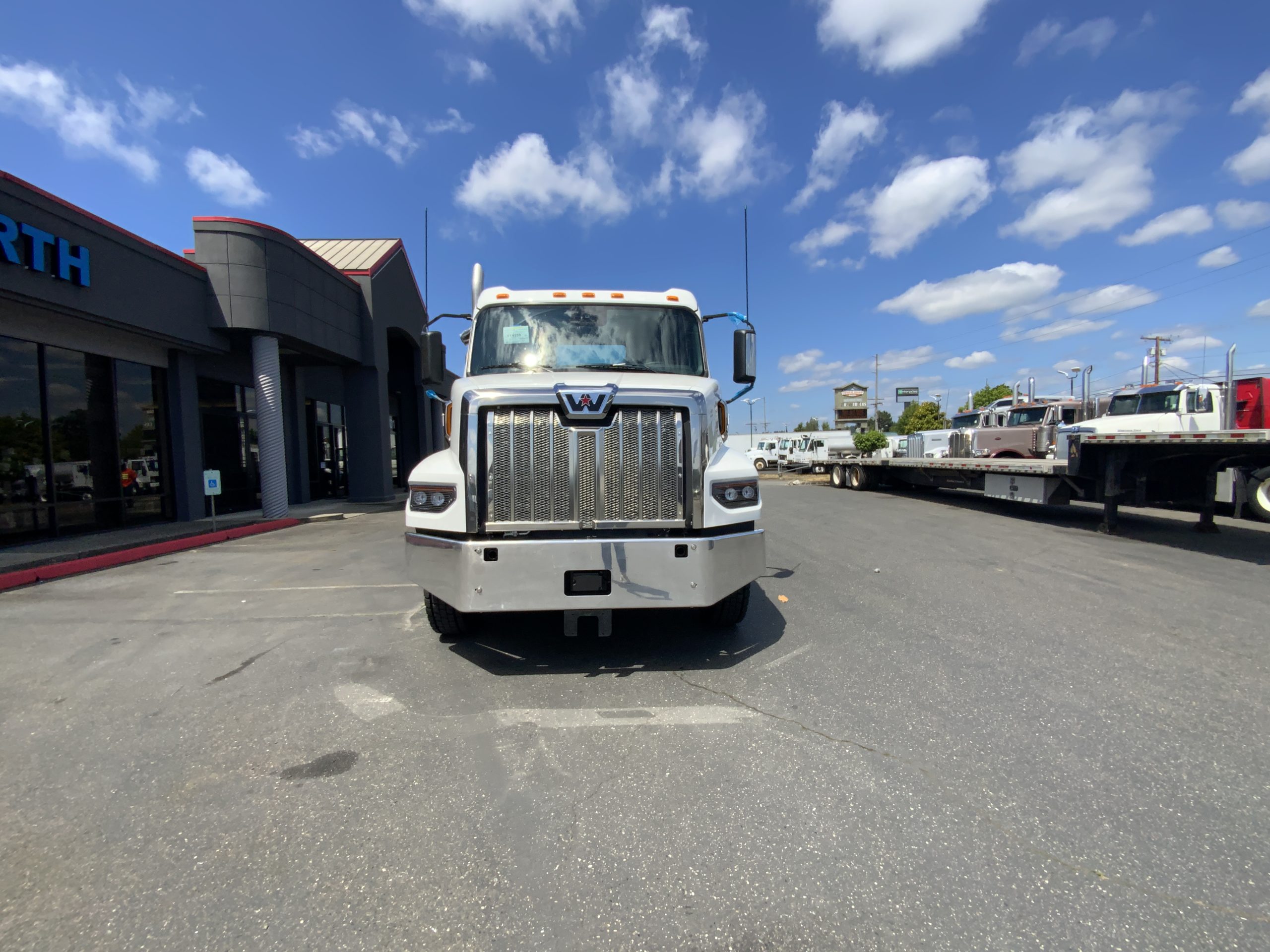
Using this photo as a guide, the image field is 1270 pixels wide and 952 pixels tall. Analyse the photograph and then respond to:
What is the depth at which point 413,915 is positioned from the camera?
2.00 metres

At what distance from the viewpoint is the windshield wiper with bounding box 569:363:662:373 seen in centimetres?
495

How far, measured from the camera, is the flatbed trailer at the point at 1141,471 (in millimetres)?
8203

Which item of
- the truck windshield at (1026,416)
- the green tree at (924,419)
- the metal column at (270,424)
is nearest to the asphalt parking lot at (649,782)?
the metal column at (270,424)

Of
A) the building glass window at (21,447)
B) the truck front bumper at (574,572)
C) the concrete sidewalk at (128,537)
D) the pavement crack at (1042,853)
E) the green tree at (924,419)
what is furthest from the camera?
the green tree at (924,419)

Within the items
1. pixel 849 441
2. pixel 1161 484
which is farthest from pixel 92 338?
pixel 849 441

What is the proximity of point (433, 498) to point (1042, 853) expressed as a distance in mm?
3562

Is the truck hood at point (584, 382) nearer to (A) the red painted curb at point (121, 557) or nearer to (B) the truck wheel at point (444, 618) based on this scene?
(B) the truck wheel at point (444, 618)

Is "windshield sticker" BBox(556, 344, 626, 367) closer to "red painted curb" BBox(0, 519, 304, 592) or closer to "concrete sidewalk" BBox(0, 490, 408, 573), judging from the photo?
"red painted curb" BBox(0, 519, 304, 592)

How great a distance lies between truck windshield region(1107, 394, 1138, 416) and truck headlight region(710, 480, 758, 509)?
15016mm

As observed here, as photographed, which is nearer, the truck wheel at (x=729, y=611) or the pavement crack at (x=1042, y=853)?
the pavement crack at (x=1042, y=853)

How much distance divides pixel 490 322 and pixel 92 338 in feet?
36.4

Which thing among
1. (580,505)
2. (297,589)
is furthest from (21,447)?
(580,505)

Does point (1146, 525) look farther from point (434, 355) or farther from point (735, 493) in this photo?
point (434, 355)

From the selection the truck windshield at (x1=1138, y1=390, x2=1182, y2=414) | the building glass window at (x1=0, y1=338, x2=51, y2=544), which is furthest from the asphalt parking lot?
the truck windshield at (x1=1138, y1=390, x2=1182, y2=414)
